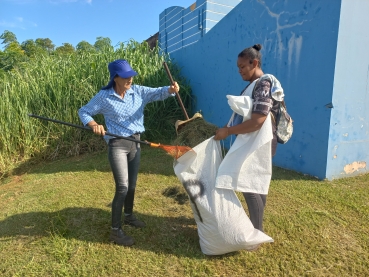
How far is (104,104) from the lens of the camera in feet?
7.77

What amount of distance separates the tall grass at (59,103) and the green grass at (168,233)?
1.66 meters

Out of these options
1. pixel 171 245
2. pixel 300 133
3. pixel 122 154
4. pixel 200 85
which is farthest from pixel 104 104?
pixel 200 85

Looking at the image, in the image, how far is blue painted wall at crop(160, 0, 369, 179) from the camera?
348 centimetres

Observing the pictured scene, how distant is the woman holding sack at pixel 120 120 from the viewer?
2334mm

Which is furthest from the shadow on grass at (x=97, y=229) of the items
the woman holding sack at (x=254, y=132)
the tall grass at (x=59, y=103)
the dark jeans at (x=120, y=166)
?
the tall grass at (x=59, y=103)

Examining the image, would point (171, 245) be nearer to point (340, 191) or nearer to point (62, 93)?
point (340, 191)

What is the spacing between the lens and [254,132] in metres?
2.03

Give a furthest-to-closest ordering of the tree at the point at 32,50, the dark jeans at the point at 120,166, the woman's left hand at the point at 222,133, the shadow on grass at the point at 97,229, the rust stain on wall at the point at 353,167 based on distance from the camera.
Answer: the tree at the point at 32,50 < the rust stain on wall at the point at 353,167 < the shadow on grass at the point at 97,229 < the dark jeans at the point at 120,166 < the woman's left hand at the point at 222,133

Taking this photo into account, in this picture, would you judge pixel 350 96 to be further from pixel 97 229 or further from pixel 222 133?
pixel 97 229

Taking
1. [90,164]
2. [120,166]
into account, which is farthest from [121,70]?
[90,164]

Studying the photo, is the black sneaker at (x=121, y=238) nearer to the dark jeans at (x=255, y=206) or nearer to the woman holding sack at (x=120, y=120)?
the woman holding sack at (x=120, y=120)

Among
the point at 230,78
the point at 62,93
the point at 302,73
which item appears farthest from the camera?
the point at 62,93

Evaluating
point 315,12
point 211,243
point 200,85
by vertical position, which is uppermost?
point 315,12

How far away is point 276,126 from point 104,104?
1446mm
